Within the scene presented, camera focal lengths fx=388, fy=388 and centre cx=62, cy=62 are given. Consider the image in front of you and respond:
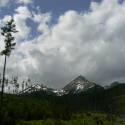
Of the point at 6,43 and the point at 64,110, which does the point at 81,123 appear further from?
the point at 64,110

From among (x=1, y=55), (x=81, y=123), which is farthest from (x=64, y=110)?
(x=1, y=55)

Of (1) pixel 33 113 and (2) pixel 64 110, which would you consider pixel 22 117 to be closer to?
(1) pixel 33 113

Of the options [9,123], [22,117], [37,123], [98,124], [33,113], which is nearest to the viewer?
[9,123]

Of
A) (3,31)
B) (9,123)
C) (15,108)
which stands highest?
(3,31)

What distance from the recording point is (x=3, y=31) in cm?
8162

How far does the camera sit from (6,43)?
81.6 m

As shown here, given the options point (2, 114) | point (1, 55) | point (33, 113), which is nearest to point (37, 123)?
point (2, 114)

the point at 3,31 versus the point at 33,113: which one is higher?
the point at 3,31

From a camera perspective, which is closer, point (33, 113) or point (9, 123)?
point (9, 123)

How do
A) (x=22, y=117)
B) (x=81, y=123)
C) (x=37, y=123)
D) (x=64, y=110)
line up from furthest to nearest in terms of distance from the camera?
(x=64, y=110) < (x=22, y=117) < (x=81, y=123) < (x=37, y=123)

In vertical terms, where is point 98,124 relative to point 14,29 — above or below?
below

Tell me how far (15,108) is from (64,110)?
30.0 m

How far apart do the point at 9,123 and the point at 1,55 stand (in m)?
17.7

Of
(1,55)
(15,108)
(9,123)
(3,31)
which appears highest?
(3,31)
